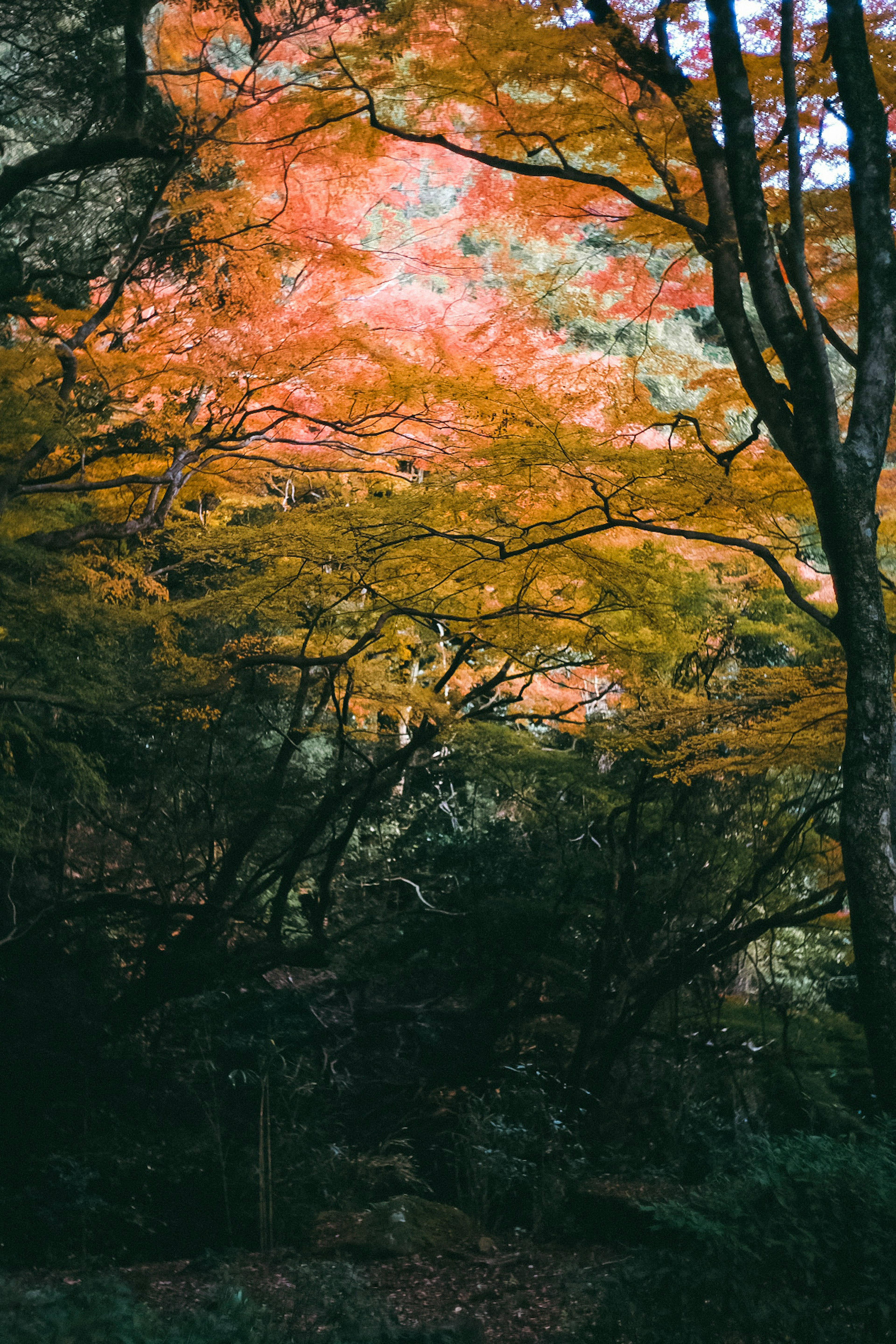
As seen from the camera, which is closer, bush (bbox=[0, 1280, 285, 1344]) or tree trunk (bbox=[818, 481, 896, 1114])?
bush (bbox=[0, 1280, 285, 1344])

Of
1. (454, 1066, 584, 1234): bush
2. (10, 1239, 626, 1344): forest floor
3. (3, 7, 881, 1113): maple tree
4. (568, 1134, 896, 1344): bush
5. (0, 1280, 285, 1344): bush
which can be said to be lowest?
(10, 1239, 626, 1344): forest floor

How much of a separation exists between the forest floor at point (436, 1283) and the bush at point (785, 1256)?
63.5 inches

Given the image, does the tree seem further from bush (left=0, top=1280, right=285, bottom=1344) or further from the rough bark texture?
bush (left=0, top=1280, right=285, bottom=1344)

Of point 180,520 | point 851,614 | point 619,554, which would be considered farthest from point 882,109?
point 180,520

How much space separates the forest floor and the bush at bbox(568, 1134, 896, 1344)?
1612 millimetres

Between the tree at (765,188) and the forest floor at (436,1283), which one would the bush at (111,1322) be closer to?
the forest floor at (436,1283)

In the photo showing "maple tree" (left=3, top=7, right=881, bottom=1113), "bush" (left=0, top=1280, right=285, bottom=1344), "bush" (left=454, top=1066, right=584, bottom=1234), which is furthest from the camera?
"bush" (left=454, top=1066, right=584, bottom=1234)

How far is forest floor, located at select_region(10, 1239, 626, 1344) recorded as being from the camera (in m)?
4.44

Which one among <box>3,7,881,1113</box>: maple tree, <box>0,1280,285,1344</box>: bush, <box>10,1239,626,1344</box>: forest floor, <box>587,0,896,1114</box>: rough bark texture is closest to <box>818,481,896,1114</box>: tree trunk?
<box>587,0,896,1114</box>: rough bark texture

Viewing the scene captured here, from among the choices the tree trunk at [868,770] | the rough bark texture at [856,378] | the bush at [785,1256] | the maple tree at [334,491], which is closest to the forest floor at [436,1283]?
the bush at [785,1256]

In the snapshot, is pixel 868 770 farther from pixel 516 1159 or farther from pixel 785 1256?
pixel 516 1159

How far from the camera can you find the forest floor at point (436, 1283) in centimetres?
444

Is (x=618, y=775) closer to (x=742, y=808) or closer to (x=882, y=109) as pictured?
(x=742, y=808)

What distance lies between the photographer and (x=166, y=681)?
7.48 m
